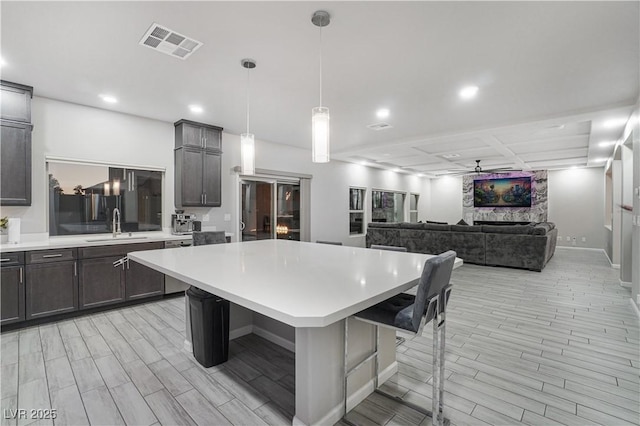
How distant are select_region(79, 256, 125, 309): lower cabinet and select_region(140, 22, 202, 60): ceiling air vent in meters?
2.61

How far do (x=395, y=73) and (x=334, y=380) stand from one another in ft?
9.53

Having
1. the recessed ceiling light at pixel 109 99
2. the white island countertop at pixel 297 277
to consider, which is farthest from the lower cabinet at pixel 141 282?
the recessed ceiling light at pixel 109 99

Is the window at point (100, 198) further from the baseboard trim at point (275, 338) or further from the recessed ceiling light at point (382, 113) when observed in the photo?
the recessed ceiling light at point (382, 113)

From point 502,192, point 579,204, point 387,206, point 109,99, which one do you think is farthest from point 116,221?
point 579,204

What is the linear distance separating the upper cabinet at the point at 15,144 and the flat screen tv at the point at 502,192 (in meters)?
12.0

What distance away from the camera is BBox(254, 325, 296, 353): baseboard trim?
8.65ft

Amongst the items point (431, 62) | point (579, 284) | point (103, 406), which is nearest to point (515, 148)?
point (579, 284)

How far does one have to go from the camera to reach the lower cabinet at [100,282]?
358 cm

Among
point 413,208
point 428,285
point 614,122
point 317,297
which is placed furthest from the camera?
point 413,208

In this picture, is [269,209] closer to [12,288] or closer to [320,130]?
[12,288]

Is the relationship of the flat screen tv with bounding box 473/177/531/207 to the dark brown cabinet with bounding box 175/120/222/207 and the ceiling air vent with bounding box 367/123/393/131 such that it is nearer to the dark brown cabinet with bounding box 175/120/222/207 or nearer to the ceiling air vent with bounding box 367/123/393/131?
the ceiling air vent with bounding box 367/123/393/131

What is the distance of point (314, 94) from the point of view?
12.1 feet

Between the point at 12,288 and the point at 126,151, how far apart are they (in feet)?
7.00

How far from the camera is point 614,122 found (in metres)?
4.48
